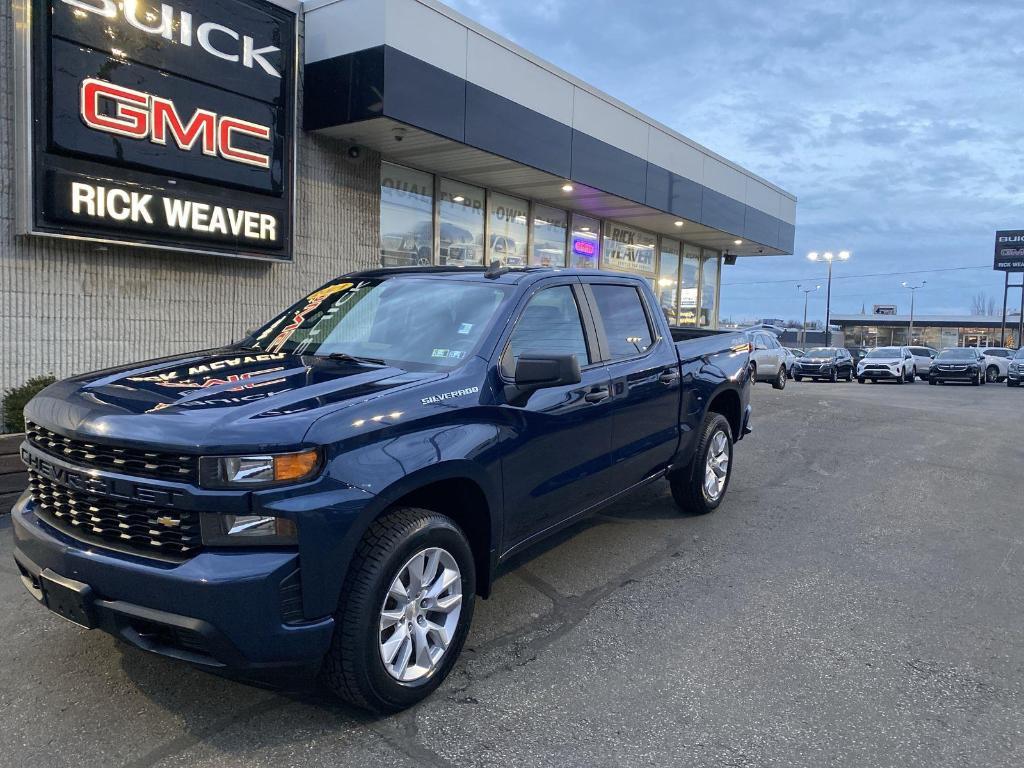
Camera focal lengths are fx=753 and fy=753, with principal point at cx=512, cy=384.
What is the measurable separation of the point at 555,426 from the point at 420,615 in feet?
4.14

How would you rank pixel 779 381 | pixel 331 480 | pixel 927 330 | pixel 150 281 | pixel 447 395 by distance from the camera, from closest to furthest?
pixel 331 480 < pixel 447 395 < pixel 150 281 < pixel 779 381 < pixel 927 330

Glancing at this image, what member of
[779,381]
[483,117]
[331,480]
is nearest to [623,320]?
[331,480]

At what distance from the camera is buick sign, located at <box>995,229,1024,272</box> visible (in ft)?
208

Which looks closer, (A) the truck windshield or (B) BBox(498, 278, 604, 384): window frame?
(A) the truck windshield

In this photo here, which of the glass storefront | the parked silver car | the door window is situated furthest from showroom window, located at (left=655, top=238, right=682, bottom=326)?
the door window

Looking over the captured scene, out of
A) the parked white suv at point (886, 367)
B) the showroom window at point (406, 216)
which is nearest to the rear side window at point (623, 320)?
the showroom window at point (406, 216)

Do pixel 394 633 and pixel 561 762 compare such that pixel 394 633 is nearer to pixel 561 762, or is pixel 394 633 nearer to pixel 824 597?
pixel 561 762

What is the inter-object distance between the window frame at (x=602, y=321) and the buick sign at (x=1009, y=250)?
2808 inches

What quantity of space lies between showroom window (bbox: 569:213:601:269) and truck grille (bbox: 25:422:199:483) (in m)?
14.1

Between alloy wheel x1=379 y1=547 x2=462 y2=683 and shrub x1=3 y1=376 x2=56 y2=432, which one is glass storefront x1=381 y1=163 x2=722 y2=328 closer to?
shrub x1=3 y1=376 x2=56 y2=432

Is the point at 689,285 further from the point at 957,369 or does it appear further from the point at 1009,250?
the point at 1009,250

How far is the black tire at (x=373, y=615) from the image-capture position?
2854mm

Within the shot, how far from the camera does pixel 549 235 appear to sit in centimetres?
1592

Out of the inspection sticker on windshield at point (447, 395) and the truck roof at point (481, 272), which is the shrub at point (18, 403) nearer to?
the truck roof at point (481, 272)
